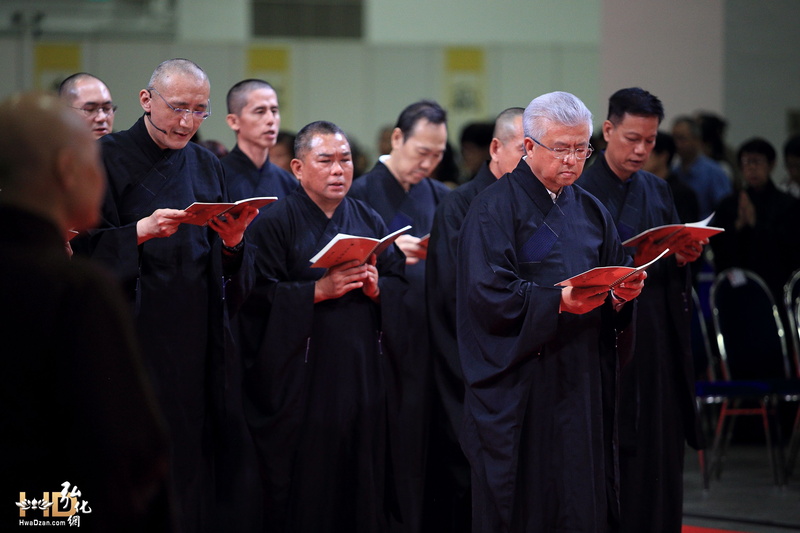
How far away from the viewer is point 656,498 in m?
3.86

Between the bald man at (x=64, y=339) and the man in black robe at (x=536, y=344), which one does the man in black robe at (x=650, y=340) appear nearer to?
the man in black robe at (x=536, y=344)

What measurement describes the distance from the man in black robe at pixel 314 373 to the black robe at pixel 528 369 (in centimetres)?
64

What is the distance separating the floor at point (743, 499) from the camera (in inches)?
181

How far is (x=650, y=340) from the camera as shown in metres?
3.91

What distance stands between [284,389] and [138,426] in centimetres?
216

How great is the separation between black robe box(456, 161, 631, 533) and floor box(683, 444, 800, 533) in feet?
5.31

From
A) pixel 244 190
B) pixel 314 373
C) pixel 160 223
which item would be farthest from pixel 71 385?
pixel 244 190

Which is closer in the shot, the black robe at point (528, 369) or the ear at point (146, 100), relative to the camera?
the black robe at point (528, 369)

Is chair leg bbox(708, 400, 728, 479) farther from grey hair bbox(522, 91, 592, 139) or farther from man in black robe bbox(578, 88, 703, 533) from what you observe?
grey hair bbox(522, 91, 592, 139)

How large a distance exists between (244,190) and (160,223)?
1.44 metres

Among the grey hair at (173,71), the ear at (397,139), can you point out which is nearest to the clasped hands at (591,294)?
the grey hair at (173,71)

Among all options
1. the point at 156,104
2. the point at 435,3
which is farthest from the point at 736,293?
the point at 435,3

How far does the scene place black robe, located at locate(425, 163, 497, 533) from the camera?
13.1 ft

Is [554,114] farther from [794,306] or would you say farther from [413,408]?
[794,306]
